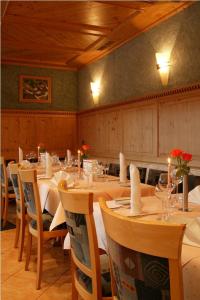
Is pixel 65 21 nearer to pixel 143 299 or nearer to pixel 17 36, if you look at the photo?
pixel 17 36

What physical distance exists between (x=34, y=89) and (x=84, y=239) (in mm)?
6637

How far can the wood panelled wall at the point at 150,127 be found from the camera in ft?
14.4

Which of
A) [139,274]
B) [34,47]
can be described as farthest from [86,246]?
[34,47]

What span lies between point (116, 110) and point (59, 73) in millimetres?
2538

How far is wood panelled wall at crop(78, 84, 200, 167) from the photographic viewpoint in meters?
4.40

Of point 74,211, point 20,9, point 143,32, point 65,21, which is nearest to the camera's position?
point 74,211

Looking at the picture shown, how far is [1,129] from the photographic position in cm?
756

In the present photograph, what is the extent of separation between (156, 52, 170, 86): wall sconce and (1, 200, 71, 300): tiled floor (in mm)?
2972

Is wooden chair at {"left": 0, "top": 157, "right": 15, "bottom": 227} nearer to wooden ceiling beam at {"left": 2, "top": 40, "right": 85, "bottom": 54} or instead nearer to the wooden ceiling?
the wooden ceiling

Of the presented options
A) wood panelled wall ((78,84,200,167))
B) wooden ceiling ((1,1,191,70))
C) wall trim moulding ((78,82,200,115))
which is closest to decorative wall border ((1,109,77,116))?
wood panelled wall ((78,84,200,167))

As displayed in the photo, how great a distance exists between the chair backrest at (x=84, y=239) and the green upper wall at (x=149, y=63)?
3.26m

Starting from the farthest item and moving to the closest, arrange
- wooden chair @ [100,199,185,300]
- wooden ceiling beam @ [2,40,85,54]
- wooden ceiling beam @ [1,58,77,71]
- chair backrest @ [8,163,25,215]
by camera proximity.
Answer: wooden ceiling beam @ [1,58,77,71] < wooden ceiling beam @ [2,40,85,54] < chair backrest @ [8,163,25,215] < wooden chair @ [100,199,185,300]

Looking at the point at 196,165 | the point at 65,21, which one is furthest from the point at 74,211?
the point at 65,21

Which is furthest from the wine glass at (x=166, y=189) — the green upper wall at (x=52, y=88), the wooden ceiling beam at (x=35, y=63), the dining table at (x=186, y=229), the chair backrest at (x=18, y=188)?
the wooden ceiling beam at (x=35, y=63)
